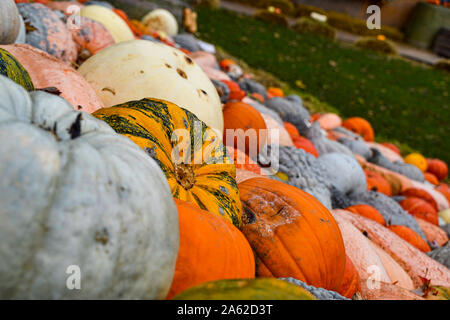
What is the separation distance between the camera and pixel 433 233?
4.08 meters

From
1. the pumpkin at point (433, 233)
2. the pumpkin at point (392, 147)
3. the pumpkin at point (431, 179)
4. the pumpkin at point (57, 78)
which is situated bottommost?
the pumpkin at point (431, 179)

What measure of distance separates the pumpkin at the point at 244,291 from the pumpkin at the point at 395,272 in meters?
1.70

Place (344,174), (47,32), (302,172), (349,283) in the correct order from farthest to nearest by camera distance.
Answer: (344,174) < (302,172) < (47,32) < (349,283)

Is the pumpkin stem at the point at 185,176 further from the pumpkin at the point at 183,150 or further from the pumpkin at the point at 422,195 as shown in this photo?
the pumpkin at the point at 422,195

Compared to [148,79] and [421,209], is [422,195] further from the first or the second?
[148,79]

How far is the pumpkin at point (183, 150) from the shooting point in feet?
4.85

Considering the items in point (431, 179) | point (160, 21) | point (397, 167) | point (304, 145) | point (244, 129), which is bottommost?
point (431, 179)

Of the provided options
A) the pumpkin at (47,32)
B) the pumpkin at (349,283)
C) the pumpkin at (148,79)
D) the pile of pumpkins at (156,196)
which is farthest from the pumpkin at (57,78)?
the pumpkin at (349,283)

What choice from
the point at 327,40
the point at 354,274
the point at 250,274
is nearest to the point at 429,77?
the point at 327,40

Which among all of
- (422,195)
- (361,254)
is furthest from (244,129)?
(422,195)

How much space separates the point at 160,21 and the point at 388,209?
18.1 feet
